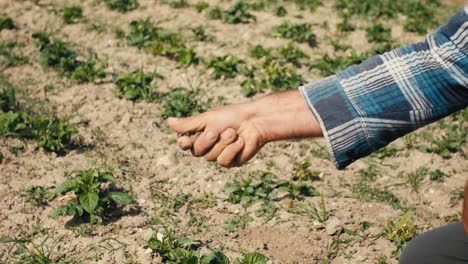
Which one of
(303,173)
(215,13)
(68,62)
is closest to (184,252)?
(303,173)

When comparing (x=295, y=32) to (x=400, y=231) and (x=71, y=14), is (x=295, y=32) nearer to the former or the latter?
(x=71, y=14)

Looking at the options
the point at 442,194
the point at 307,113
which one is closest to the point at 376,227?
the point at 442,194

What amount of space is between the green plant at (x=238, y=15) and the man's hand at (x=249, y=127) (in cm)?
399

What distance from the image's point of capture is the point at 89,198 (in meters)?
3.45

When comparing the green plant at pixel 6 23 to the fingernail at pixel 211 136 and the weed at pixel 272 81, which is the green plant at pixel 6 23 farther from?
the fingernail at pixel 211 136

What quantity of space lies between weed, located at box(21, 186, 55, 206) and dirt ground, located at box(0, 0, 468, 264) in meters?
0.04

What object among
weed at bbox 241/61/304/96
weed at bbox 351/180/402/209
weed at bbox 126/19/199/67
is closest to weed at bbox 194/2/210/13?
weed at bbox 126/19/199/67

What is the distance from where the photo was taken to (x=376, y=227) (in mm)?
3686

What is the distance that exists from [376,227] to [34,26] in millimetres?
4188

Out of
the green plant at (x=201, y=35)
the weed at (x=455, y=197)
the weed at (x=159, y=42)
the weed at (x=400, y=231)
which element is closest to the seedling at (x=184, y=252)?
the weed at (x=400, y=231)

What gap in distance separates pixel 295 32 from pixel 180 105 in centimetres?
203

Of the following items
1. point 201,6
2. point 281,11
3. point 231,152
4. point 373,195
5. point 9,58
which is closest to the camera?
point 231,152

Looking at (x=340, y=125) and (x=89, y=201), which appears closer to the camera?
(x=340, y=125)

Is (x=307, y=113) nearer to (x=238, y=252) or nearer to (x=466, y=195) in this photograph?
(x=466, y=195)
